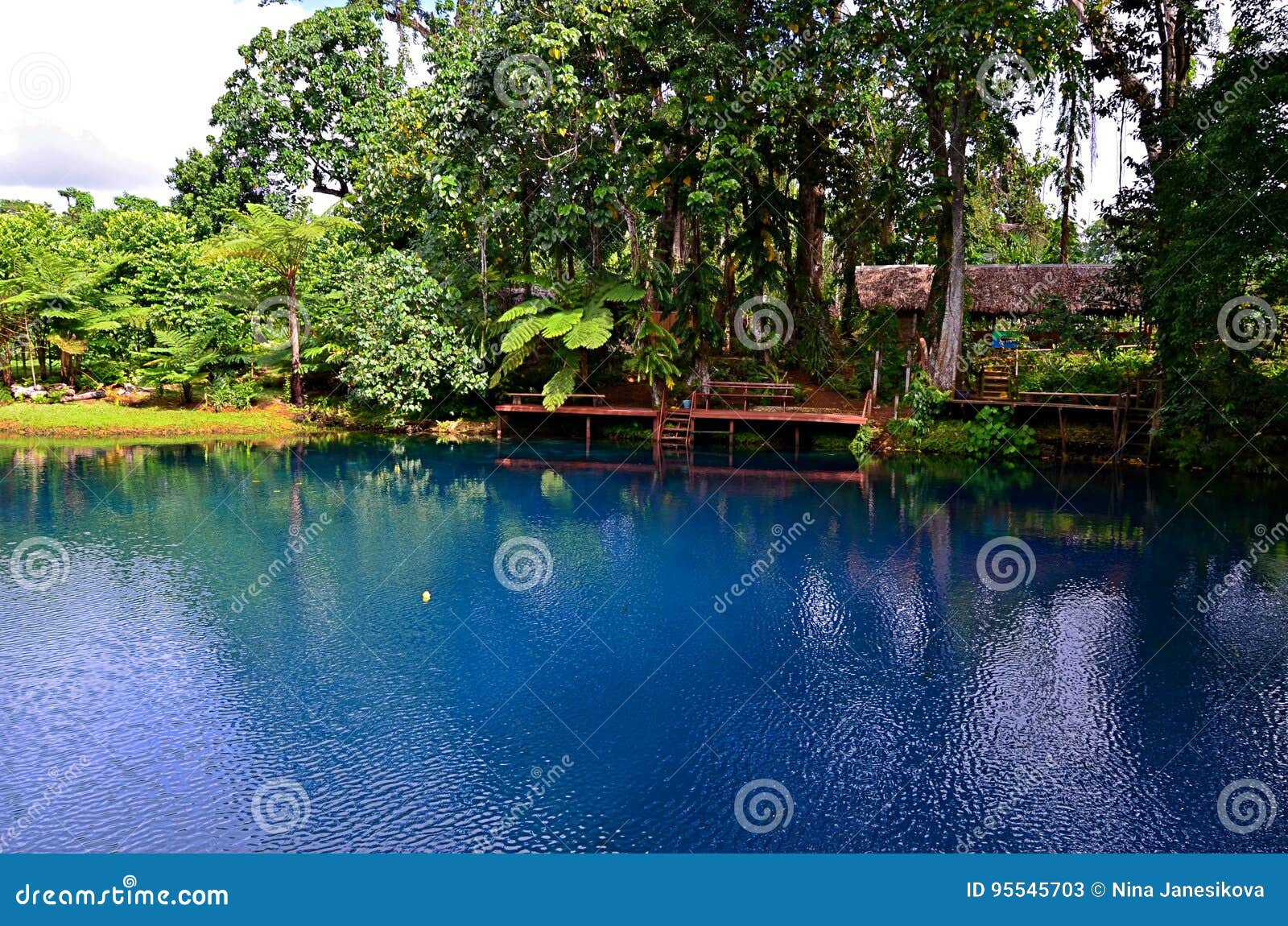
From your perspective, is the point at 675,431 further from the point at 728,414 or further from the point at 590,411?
the point at 590,411

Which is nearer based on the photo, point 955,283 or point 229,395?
point 955,283

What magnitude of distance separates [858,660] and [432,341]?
15.9m

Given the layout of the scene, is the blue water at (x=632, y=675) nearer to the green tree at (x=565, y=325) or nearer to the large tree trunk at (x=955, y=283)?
the large tree trunk at (x=955, y=283)

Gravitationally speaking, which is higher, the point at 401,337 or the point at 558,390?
the point at 401,337

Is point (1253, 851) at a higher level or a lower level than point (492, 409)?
lower

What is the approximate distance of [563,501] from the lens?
57.7 ft

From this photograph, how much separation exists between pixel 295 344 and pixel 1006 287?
1751cm

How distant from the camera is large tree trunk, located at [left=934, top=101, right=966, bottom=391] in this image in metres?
20.9

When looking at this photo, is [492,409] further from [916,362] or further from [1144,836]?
[1144,836]

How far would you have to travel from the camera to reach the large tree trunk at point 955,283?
68.4 ft

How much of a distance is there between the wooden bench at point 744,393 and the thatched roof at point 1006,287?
2969mm

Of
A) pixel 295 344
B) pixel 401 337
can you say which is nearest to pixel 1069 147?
pixel 401 337

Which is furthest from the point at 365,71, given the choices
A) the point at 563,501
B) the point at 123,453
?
the point at 563,501

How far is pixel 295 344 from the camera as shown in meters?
25.6
